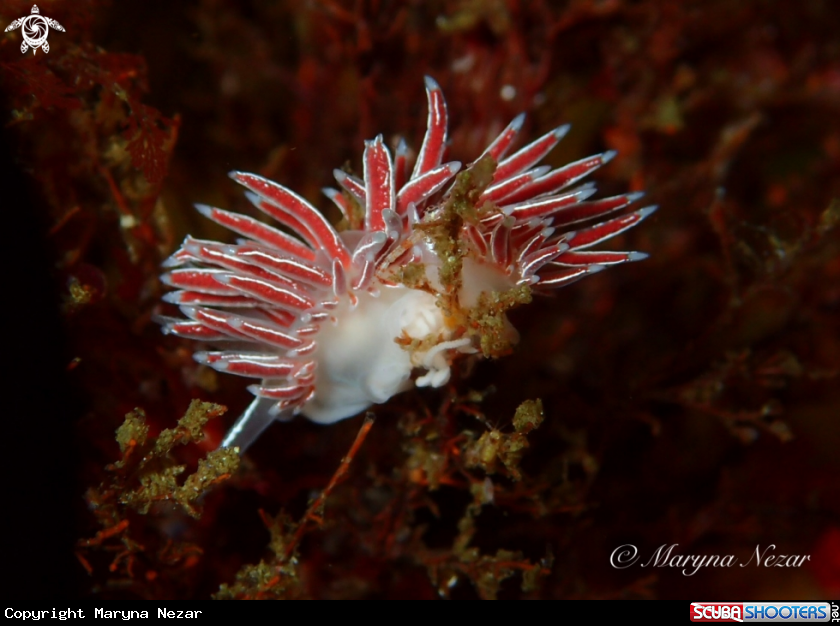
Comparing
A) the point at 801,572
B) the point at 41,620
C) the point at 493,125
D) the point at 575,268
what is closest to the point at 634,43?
the point at 493,125

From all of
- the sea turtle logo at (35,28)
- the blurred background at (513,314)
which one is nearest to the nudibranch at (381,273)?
the blurred background at (513,314)

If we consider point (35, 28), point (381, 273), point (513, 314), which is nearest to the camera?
point (381, 273)

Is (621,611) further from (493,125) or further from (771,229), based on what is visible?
(493,125)

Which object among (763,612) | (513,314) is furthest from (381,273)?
(763,612)

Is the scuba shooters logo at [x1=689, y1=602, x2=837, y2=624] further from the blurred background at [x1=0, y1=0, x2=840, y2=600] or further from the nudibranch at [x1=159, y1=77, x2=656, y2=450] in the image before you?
the nudibranch at [x1=159, y1=77, x2=656, y2=450]
